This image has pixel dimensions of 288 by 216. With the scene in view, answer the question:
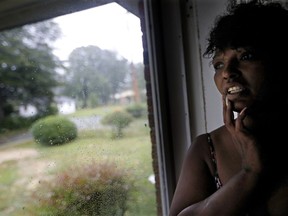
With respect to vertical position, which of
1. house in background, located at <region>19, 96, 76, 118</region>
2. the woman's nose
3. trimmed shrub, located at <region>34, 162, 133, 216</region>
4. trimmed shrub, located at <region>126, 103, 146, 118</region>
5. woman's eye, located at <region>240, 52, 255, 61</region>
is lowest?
trimmed shrub, located at <region>34, 162, 133, 216</region>

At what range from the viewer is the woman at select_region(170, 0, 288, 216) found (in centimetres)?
81

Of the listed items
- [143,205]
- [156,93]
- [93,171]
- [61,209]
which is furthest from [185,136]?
[61,209]

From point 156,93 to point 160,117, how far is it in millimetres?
92

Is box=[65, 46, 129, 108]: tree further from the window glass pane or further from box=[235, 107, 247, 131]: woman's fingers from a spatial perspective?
box=[235, 107, 247, 131]: woman's fingers

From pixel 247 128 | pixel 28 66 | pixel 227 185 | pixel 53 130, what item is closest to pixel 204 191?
pixel 227 185

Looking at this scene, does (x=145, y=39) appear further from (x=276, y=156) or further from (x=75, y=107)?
(x=276, y=156)

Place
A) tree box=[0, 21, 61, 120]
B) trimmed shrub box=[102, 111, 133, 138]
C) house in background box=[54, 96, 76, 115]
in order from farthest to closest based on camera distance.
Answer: trimmed shrub box=[102, 111, 133, 138] < house in background box=[54, 96, 76, 115] < tree box=[0, 21, 61, 120]

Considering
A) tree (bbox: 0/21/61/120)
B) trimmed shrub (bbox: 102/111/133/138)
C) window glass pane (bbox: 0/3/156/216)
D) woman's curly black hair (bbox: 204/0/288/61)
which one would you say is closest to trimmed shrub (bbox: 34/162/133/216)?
window glass pane (bbox: 0/3/156/216)

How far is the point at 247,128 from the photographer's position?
0.83 m

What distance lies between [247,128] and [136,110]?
439 millimetres

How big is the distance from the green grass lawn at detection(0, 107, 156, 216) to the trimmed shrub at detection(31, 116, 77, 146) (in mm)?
17

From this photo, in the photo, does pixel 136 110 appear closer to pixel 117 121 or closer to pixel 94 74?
pixel 117 121

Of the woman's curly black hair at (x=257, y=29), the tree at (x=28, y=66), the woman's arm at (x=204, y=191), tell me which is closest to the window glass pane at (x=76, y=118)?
the tree at (x=28, y=66)

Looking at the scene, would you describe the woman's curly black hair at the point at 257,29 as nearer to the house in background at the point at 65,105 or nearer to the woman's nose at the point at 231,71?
the woman's nose at the point at 231,71
